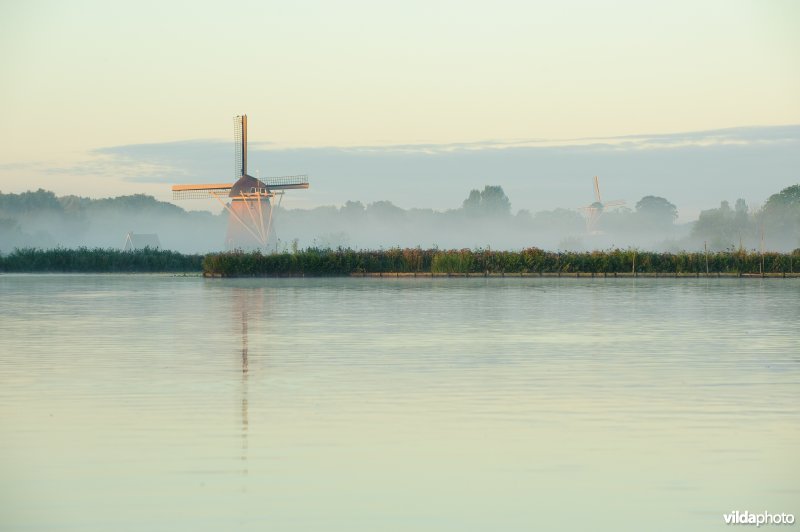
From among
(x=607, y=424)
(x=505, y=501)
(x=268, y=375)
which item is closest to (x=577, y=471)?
(x=505, y=501)

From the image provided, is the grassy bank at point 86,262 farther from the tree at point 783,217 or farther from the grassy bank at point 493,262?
the tree at point 783,217

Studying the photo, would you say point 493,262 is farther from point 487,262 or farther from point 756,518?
point 756,518

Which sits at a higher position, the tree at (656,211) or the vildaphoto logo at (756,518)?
the tree at (656,211)

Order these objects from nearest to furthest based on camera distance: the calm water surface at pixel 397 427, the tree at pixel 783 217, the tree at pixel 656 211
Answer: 1. the calm water surface at pixel 397 427
2. the tree at pixel 783 217
3. the tree at pixel 656 211

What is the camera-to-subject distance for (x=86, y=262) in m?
63.3

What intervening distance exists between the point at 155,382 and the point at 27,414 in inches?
93.4

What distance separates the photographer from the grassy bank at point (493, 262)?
53531 mm

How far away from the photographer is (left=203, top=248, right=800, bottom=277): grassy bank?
53.5 m

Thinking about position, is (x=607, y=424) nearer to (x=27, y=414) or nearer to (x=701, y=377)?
(x=701, y=377)

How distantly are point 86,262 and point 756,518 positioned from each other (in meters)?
60.1

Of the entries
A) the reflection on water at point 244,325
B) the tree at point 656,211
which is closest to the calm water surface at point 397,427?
the reflection on water at point 244,325

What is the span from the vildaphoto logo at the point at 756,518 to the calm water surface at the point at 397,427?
0.35ft

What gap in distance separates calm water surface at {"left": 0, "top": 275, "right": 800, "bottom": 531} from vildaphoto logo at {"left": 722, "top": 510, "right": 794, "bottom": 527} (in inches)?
4.2

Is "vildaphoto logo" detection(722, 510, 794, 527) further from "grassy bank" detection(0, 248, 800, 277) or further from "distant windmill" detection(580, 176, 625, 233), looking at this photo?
"distant windmill" detection(580, 176, 625, 233)
